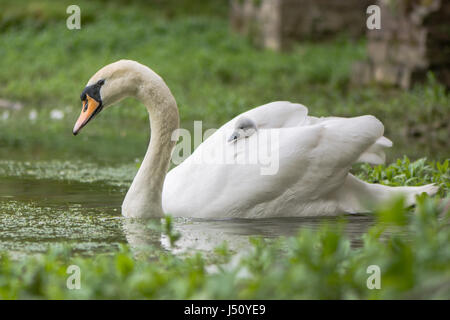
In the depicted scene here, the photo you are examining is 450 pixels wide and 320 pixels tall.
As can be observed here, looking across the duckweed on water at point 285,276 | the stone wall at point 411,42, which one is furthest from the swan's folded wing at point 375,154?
the stone wall at point 411,42

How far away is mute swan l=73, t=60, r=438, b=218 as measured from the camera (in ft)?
18.3

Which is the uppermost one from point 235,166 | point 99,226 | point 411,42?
point 411,42

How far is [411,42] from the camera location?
454 inches

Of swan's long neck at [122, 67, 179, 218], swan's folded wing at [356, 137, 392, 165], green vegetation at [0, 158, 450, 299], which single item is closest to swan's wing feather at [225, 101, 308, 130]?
swan's folded wing at [356, 137, 392, 165]

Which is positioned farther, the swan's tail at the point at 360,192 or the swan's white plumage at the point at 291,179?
the swan's tail at the point at 360,192

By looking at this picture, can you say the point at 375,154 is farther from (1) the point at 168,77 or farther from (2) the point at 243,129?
(1) the point at 168,77

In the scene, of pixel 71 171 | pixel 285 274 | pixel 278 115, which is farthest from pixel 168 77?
pixel 285 274

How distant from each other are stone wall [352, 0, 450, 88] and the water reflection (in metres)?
5.90

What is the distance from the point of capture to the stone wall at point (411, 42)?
11.2 meters

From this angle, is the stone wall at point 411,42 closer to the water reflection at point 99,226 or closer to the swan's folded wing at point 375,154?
the swan's folded wing at point 375,154

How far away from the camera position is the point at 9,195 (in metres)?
6.52

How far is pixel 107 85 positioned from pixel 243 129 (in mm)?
947

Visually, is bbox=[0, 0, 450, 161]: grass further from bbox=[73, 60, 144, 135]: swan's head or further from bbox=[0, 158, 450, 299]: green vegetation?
bbox=[0, 158, 450, 299]: green vegetation
